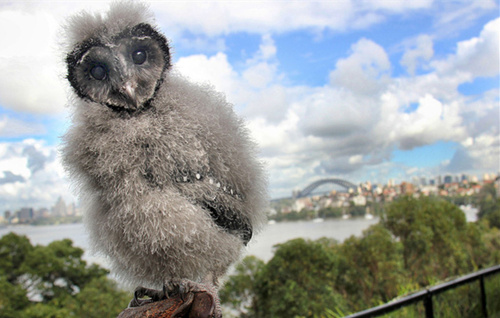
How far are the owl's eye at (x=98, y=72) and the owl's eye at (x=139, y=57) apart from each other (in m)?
0.11

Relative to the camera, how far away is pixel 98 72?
1164 mm

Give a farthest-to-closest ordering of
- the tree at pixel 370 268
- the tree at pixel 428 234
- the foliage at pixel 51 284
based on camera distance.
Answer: the tree at pixel 428 234 < the tree at pixel 370 268 < the foliage at pixel 51 284

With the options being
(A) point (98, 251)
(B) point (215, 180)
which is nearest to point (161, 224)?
(B) point (215, 180)

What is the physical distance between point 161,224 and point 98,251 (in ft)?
1.30

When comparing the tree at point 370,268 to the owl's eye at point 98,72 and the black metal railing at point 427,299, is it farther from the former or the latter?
the owl's eye at point 98,72

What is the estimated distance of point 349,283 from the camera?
1232 cm

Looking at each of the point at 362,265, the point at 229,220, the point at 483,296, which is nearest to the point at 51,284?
the point at 362,265

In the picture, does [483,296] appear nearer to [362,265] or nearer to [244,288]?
[362,265]

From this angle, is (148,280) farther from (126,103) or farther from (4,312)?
(4,312)

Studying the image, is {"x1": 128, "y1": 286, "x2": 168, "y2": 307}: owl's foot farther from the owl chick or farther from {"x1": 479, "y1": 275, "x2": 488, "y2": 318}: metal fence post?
{"x1": 479, "y1": 275, "x2": 488, "y2": 318}: metal fence post

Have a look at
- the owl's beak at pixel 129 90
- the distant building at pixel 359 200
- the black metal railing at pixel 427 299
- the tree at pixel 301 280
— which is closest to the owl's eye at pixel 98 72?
the owl's beak at pixel 129 90

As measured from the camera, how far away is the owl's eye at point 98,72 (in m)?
1.16

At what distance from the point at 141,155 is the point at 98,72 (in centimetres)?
32

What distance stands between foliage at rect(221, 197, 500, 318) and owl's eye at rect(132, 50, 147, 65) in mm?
10316
